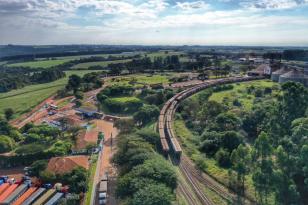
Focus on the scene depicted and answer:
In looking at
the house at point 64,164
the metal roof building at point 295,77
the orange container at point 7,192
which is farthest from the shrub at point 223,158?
the metal roof building at point 295,77

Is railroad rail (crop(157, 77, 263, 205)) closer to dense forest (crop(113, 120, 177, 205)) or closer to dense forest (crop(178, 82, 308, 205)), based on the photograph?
dense forest (crop(178, 82, 308, 205))

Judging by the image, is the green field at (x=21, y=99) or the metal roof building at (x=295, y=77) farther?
the metal roof building at (x=295, y=77)

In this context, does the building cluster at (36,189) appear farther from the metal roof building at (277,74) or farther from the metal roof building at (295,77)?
the metal roof building at (277,74)

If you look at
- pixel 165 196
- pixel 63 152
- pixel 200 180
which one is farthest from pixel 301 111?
pixel 63 152

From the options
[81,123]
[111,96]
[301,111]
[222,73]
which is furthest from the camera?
[222,73]

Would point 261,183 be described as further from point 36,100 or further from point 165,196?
point 36,100
